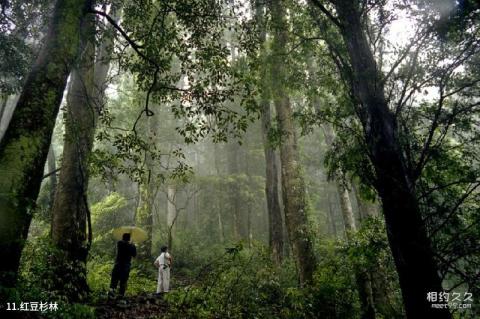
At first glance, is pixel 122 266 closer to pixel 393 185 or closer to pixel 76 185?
pixel 76 185

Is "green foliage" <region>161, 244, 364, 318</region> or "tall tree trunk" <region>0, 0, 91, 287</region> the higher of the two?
"tall tree trunk" <region>0, 0, 91, 287</region>

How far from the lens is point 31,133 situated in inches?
167

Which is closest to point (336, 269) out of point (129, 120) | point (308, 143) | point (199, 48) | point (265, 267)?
point (265, 267)

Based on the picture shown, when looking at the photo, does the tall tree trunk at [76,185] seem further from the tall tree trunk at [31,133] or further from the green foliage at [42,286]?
the tall tree trunk at [31,133]

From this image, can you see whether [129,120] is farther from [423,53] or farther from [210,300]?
[423,53]

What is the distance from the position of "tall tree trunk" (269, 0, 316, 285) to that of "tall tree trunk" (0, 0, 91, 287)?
4492mm

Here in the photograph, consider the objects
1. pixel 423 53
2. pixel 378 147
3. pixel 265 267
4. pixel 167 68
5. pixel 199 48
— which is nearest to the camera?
pixel 378 147

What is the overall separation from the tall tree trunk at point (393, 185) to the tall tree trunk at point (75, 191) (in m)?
4.83

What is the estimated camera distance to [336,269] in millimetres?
8633

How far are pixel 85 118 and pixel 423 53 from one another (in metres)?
7.52

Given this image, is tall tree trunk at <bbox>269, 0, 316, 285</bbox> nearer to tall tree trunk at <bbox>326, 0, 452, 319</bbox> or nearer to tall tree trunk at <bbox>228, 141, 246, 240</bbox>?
tall tree trunk at <bbox>326, 0, 452, 319</bbox>

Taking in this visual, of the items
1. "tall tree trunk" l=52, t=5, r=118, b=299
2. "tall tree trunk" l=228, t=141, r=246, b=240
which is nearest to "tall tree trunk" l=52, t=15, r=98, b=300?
"tall tree trunk" l=52, t=5, r=118, b=299

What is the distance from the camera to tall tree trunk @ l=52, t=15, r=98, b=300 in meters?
6.54

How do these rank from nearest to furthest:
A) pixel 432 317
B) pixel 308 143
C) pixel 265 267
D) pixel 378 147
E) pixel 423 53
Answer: pixel 432 317, pixel 378 147, pixel 423 53, pixel 265 267, pixel 308 143
